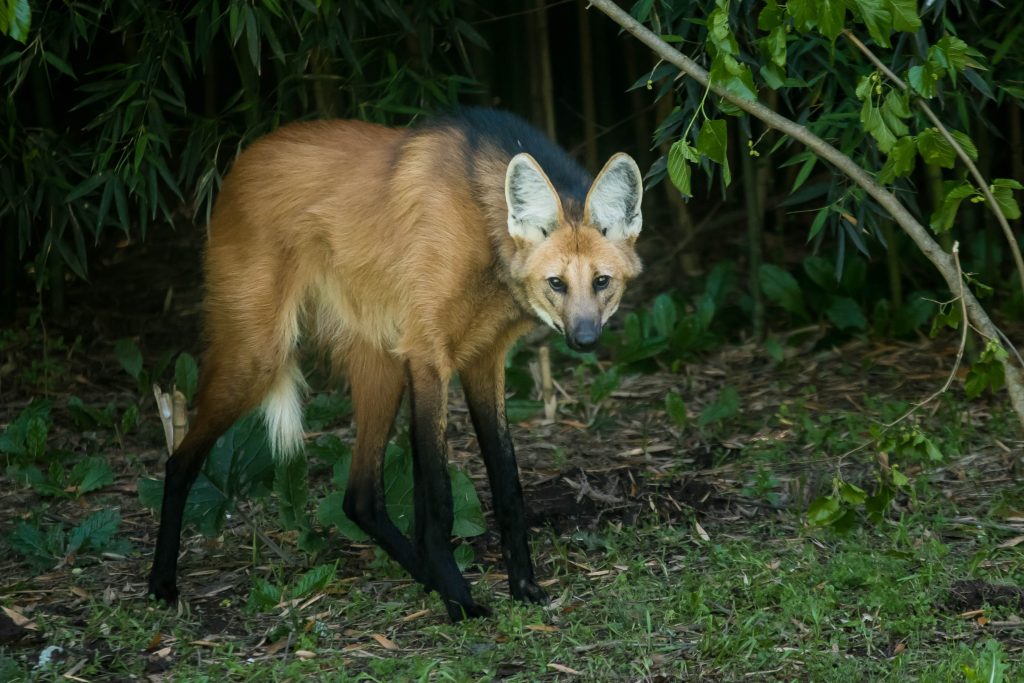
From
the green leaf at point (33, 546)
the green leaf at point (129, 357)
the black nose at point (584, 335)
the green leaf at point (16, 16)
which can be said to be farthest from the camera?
the green leaf at point (129, 357)

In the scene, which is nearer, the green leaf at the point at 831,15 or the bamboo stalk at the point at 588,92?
the green leaf at the point at 831,15

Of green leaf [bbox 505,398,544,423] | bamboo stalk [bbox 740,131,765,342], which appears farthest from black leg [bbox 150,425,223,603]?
bamboo stalk [bbox 740,131,765,342]

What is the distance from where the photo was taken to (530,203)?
267 cm

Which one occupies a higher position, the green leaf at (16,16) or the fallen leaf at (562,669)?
the green leaf at (16,16)

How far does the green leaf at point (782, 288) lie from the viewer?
4.41 meters

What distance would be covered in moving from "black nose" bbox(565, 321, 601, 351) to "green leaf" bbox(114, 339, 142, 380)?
7.00 ft

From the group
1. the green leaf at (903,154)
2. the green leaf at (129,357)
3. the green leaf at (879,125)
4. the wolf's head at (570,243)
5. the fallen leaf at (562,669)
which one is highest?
the green leaf at (879,125)

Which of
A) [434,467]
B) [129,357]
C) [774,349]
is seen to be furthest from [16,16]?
[774,349]

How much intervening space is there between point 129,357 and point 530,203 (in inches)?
82.7

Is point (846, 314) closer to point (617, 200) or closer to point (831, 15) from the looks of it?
point (617, 200)

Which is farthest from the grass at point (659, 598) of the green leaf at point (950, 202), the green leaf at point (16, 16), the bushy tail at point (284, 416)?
the green leaf at point (16, 16)

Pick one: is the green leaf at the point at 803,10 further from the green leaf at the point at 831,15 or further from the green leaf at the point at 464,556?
the green leaf at the point at 464,556

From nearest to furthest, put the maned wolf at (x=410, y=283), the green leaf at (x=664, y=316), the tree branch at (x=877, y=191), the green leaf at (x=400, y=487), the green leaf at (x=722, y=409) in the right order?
the tree branch at (x=877, y=191) < the maned wolf at (x=410, y=283) < the green leaf at (x=400, y=487) < the green leaf at (x=722, y=409) < the green leaf at (x=664, y=316)

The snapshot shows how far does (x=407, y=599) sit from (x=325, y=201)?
0.98m
